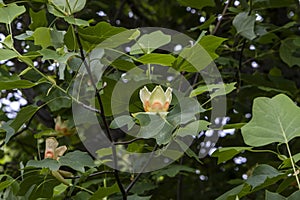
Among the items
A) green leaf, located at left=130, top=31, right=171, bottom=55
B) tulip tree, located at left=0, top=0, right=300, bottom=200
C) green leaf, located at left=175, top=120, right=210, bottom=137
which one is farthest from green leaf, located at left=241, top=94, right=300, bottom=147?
green leaf, located at left=130, top=31, right=171, bottom=55

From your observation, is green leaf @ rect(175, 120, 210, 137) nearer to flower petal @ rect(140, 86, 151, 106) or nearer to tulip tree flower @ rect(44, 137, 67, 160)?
flower petal @ rect(140, 86, 151, 106)

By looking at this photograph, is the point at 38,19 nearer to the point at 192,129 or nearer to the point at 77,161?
the point at 77,161

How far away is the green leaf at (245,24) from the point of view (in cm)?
148

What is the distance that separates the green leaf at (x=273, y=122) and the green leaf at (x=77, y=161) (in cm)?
34

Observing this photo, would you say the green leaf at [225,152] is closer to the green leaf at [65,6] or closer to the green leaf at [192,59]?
the green leaf at [192,59]

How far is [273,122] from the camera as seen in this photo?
1.07 metres

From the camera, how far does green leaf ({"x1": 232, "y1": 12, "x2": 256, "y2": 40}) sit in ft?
4.86

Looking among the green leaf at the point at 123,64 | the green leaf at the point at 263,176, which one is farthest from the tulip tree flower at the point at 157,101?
the green leaf at the point at 263,176

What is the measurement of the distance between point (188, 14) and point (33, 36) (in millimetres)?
1330

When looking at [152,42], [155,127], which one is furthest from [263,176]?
[152,42]

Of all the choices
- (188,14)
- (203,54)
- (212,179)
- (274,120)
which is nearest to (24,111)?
(203,54)

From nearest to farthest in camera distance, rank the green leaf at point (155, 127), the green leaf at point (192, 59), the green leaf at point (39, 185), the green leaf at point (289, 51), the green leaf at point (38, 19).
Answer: the green leaf at point (155, 127), the green leaf at point (192, 59), the green leaf at point (39, 185), the green leaf at point (38, 19), the green leaf at point (289, 51)

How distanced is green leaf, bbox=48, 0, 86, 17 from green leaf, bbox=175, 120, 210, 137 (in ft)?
0.99

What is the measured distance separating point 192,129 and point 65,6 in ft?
1.12
